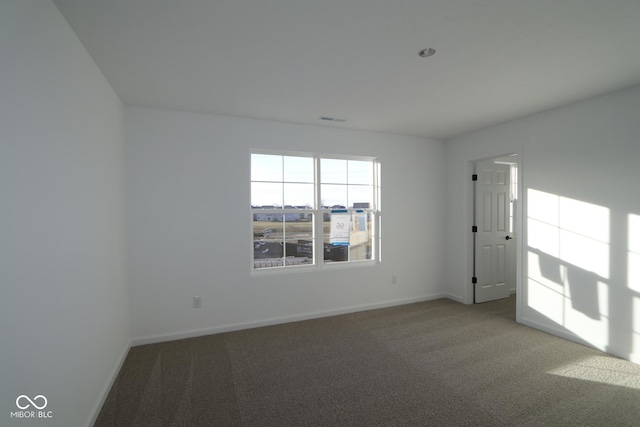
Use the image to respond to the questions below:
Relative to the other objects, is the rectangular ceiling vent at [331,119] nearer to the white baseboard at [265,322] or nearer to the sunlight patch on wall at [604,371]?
the white baseboard at [265,322]

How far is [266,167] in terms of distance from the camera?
12.6 feet

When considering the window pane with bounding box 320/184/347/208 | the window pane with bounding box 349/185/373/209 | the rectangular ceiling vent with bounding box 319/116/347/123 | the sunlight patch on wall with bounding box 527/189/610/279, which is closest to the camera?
the sunlight patch on wall with bounding box 527/189/610/279

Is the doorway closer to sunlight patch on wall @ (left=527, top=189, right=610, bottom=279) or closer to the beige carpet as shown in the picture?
sunlight patch on wall @ (left=527, top=189, right=610, bottom=279)

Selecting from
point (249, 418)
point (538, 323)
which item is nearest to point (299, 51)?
point (249, 418)

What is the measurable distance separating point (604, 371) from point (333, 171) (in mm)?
3536

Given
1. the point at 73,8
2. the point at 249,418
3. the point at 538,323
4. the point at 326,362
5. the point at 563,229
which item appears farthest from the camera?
the point at 538,323

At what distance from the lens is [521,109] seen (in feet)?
11.3

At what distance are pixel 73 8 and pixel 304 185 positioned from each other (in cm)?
279

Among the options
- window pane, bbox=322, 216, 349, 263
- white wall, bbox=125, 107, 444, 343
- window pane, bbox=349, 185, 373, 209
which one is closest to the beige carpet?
white wall, bbox=125, 107, 444, 343

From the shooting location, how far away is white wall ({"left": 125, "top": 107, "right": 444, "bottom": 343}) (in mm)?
3244

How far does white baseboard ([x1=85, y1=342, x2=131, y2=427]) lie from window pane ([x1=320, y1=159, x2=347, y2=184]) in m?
3.02

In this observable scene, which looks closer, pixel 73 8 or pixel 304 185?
pixel 73 8

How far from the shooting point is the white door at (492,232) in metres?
4.64

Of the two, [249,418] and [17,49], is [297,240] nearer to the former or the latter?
[249,418]
